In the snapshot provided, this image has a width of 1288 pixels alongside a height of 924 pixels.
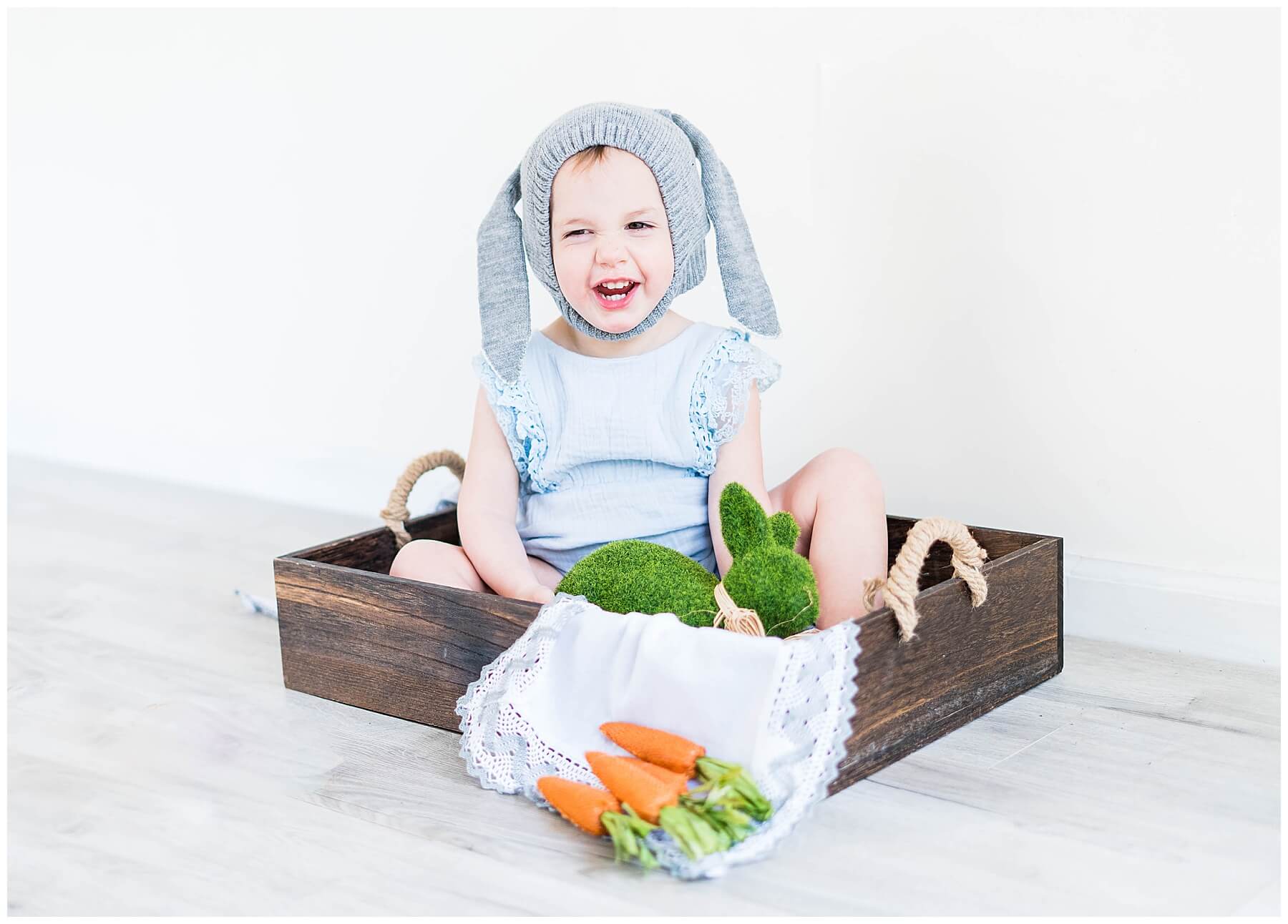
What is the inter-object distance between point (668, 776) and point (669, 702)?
2.5 inches

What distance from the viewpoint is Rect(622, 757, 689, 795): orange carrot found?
955 millimetres

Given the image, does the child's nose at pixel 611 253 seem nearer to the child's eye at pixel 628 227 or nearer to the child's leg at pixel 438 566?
the child's eye at pixel 628 227

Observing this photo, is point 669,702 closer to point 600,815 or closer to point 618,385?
point 600,815

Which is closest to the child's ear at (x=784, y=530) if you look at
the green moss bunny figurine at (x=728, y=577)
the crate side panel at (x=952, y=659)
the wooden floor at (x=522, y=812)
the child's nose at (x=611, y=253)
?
the green moss bunny figurine at (x=728, y=577)

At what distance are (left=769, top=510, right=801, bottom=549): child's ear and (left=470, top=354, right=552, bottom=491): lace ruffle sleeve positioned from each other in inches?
13.6

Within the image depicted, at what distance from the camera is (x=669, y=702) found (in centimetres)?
101

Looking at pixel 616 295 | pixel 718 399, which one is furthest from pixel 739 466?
pixel 616 295

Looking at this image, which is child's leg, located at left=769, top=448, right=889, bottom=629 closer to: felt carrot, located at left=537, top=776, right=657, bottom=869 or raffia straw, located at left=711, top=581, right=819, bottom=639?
raffia straw, located at left=711, top=581, right=819, bottom=639

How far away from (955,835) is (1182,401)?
0.63 metres

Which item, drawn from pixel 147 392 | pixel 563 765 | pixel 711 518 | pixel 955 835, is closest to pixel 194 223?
pixel 147 392

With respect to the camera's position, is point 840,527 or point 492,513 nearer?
point 840,527

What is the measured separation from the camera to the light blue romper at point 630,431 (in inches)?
51.8

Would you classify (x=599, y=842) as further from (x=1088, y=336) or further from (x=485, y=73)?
(x=485, y=73)

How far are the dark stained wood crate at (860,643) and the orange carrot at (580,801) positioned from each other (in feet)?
0.55
